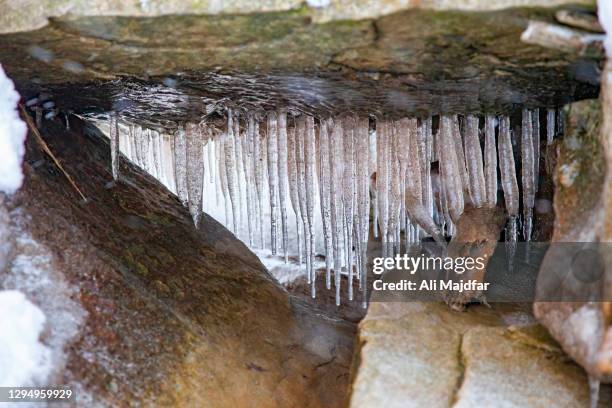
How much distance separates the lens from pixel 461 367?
3256mm

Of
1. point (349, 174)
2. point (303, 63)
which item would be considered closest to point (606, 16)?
point (303, 63)

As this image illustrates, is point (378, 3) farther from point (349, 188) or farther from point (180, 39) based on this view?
point (349, 188)

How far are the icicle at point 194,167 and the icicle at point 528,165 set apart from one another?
2.38 m

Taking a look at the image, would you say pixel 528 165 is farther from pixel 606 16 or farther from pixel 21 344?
pixel 21 344

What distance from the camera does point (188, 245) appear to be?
4.87 metres

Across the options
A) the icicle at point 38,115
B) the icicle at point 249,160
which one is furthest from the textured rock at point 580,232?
the icicle at point 38,115

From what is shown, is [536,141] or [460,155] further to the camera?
[460,155]

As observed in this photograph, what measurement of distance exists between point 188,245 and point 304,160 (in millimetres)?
1166

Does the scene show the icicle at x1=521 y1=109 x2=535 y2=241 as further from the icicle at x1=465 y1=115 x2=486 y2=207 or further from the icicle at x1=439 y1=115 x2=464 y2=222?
the icicle at x1=439 y1=115 x2=464 y2=222

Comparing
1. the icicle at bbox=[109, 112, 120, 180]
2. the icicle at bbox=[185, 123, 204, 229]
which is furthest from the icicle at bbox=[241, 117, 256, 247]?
the icicle at bbox=[109, 112, 120, 180]

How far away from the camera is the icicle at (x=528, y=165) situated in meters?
4.18

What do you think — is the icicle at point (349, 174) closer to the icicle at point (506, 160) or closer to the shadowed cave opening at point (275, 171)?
the shadowed cave opening at point (275, 171)

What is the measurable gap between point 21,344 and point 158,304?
103 centimetres

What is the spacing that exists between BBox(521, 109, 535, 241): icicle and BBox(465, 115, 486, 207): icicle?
288mm
